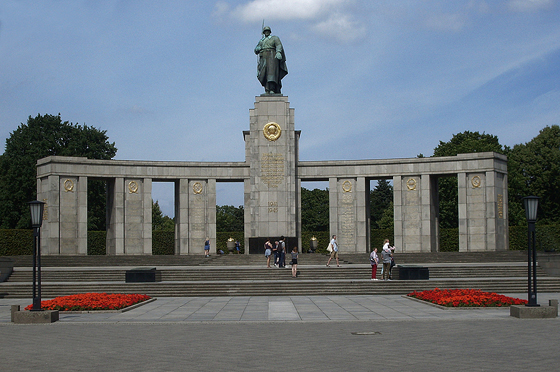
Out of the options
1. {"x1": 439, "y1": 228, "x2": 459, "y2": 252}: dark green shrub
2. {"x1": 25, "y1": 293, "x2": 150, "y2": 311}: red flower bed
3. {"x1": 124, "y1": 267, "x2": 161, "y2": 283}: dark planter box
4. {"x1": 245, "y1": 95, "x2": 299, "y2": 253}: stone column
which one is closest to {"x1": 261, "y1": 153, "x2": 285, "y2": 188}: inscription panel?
{"x1": 245, "y1": 95, "x2": 299, "y2": 253}: stone column

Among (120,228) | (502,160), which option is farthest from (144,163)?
(502,160)

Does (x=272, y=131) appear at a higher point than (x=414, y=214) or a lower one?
higher

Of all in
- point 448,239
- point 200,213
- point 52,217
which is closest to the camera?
point 52,217

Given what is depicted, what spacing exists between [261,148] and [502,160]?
17468 millimetres

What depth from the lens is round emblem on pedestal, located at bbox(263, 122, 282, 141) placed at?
46.6 meters

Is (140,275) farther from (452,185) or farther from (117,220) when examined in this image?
(452,185)

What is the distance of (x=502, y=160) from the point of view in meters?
45.7

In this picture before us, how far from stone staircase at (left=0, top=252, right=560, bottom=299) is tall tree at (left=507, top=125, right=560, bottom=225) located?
23.6 meters

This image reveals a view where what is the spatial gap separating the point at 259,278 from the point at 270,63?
70.6ft

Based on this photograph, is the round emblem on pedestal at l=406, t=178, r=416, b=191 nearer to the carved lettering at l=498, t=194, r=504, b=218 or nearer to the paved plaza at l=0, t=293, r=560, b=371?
the carved lettering at l=498, t=194, r=504, b=218

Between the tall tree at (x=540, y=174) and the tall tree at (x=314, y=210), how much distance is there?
3639cm

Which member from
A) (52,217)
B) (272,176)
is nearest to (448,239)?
(272,176)

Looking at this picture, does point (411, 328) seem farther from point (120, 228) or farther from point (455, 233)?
point (455, 233)

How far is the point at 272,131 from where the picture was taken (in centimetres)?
4662
